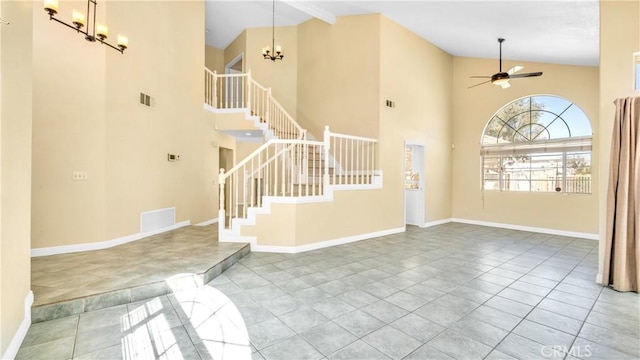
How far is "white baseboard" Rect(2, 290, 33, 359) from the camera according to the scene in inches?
74.9

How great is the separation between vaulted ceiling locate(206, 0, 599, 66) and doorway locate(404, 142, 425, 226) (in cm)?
272

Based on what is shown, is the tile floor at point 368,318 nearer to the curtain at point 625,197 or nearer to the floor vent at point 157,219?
the curtain at point 625,197

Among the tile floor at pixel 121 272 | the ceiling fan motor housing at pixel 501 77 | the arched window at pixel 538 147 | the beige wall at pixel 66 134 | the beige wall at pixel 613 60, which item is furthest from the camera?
the arched window at pixel 538 147

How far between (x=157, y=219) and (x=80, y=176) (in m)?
1.48

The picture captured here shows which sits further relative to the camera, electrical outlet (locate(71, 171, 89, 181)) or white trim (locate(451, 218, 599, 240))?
white trim (locate(451, 218, 599, 240))

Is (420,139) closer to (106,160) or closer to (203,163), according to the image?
(203,163)

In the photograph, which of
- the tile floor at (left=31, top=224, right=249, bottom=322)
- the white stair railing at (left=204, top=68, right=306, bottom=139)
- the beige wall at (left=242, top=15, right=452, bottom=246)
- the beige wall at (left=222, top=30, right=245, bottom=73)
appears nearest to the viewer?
the tile floor at (left=31, top=224, right=249, bottom=322)

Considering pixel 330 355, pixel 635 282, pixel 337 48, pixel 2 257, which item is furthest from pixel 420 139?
pixel 2 257

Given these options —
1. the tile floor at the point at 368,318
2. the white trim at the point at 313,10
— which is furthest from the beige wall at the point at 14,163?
Answer: the white trim at the point at 313,10

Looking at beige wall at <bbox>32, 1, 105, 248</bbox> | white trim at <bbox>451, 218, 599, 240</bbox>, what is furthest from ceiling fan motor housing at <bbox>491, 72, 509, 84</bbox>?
beige wall at <bbox>32, 1, 105, 248</bbox>

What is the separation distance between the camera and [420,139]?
23.2ft

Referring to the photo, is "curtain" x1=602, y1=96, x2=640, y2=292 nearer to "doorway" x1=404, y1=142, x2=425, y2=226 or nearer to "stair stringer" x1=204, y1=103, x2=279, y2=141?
"doorway" x1=404, y1=142, x2=425, y2=226

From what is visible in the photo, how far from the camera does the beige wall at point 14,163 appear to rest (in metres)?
1.88

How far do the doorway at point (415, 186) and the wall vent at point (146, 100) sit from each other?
5773mm
